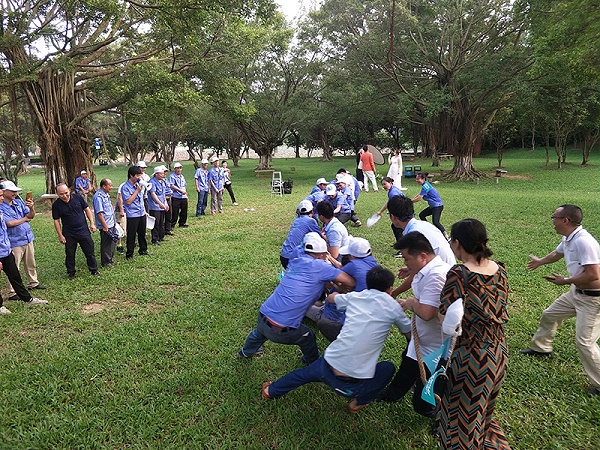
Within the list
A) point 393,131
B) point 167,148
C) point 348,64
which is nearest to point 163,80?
point 348,64

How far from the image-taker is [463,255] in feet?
7.66

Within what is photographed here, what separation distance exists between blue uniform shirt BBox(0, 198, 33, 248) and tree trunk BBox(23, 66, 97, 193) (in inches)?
366

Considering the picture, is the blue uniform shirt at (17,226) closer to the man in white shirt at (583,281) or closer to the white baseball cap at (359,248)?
the white baseball cap at (359,248)

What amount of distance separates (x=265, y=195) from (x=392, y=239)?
8.68 meters

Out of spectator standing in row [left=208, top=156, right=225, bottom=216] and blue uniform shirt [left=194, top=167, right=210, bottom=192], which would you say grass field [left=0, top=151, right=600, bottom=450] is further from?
spectator standing in row [left=208, top=156, right=225, bottom=216]

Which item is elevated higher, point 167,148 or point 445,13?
point 445,13

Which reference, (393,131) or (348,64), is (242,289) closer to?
(348,64)

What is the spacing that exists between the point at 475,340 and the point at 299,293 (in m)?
1.42

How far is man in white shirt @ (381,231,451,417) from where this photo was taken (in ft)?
8.50

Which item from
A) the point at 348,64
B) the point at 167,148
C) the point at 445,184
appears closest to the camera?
the point at 445,184

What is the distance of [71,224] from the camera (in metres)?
6.16

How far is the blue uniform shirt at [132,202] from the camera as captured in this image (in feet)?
23.4

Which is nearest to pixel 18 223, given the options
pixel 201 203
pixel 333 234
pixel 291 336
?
pixel 333 234

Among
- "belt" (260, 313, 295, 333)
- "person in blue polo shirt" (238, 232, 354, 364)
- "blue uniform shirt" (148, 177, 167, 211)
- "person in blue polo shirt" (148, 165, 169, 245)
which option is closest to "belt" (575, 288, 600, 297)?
"person in blue polo shirt" (238, 232, 354, 364)
